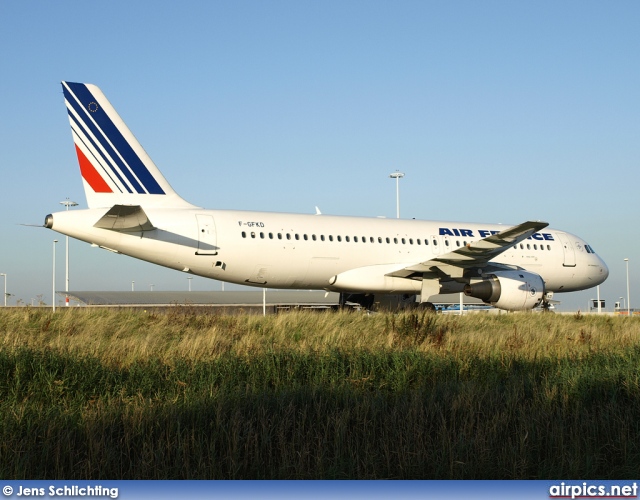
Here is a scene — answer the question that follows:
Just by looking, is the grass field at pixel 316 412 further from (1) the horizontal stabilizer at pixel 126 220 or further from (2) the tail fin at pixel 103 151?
(2) the tail fin at pixel 103 151

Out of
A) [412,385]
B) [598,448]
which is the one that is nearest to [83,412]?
[412,385]

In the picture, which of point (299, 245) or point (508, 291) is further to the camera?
point (508, 291)

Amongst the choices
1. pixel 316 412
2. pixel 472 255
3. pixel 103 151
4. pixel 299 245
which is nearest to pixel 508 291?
pixel 472 255

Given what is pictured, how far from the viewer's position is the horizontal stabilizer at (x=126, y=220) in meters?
21.2

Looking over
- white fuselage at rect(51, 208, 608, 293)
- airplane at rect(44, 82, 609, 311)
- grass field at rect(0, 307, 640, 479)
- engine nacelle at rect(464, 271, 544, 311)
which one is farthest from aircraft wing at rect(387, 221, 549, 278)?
grass field at rect(0, 307, 640, 479)

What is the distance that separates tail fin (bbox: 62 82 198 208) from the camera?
75.0 feet

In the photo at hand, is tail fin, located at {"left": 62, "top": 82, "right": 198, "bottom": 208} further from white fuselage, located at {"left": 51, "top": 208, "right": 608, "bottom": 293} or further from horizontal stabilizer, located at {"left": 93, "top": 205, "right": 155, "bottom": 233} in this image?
horizontal stabilizer, located at {"left": 93, "top": 205, "right": 155, "bottom": 233}

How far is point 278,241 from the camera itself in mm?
24859

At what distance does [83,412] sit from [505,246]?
2071 cm

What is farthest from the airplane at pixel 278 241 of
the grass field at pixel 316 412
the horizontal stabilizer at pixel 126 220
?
the grass field at pixel 316 412

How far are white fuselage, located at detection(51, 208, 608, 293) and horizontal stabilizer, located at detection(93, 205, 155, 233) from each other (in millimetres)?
218

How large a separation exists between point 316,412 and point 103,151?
17985mm

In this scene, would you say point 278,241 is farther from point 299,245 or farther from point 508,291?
point 508,291

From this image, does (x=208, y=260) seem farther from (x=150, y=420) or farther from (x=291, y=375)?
(x=150, y=420)
